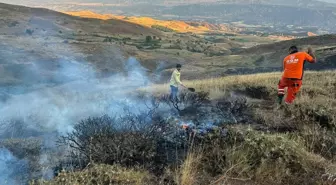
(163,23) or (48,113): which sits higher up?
(48,113)

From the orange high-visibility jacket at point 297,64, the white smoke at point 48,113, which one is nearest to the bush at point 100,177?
the white smoke at point 48,113

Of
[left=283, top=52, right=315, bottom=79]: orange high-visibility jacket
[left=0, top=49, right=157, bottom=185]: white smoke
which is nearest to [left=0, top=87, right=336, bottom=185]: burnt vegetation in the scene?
[left=0, top=49, right=157, bottom=185]: white smoke

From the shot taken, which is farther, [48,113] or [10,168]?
[48,113]

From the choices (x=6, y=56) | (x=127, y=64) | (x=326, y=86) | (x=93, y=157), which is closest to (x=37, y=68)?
(x=6, y=56)

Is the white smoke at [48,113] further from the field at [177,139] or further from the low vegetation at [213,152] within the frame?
the low vegetation at [213,152]

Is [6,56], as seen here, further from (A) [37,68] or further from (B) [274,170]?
(B) [274,170]

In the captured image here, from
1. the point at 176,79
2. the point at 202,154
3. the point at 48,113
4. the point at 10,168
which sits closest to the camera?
the point at 202,154

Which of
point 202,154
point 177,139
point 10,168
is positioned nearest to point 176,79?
point 177,139

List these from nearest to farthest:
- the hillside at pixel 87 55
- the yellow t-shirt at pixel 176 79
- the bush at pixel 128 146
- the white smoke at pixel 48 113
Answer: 1. the bush at pixel 128 146
2. the white smoke at pixel 48 113
3. the yellow t-shirt at pixel 176 79
4. the hillside at pixel 87 55

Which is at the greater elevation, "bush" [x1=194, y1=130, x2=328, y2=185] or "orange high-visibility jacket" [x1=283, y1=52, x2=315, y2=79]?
"orange high-visibility jacket" [x1=283, y1=52, x2=315, y2=79]

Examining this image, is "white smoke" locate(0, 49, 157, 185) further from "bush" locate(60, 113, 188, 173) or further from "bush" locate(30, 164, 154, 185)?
"bush" locate(30, 164, 154, 185)

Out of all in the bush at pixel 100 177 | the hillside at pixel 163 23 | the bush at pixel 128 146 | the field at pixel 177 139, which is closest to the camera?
the bush at pixel 100 177

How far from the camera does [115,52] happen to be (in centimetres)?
4078

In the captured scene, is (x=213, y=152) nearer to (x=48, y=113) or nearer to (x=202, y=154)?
(x=202, y=154)
